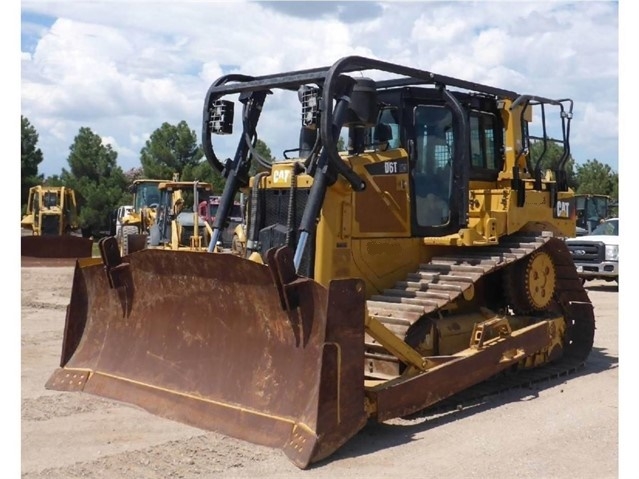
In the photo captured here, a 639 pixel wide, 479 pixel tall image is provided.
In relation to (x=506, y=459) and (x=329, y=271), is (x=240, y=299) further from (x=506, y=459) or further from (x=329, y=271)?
(x=506, y=459)

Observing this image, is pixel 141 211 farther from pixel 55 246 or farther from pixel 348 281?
pixel 348 281

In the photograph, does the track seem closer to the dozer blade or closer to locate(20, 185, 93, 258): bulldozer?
the dozer blade

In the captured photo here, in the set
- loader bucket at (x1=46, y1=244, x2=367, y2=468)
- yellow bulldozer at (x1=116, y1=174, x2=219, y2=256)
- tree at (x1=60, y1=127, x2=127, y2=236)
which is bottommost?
loader bucket at (x1=46, y1=244, x2=367, y2=468)

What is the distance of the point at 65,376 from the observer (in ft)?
24.0

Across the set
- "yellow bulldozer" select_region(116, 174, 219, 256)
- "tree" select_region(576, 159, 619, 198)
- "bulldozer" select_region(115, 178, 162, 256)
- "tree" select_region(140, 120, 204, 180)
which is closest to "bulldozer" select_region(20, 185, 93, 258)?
"bulldozer" select_region(115, 178, 162, 256)

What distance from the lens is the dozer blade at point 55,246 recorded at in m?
22.2

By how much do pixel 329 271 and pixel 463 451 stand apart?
183 centimetres

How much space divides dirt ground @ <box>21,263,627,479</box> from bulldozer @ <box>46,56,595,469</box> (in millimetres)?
175

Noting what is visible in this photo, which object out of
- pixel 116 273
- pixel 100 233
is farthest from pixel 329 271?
pixel 100 233

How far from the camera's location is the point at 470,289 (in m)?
7.42

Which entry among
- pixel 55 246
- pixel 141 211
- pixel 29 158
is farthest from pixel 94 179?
pixel 55 246

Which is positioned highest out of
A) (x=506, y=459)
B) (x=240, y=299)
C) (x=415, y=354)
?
(x=240, y=299)

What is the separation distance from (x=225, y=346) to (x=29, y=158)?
123 feet

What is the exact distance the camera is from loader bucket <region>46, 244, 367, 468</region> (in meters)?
5.50
